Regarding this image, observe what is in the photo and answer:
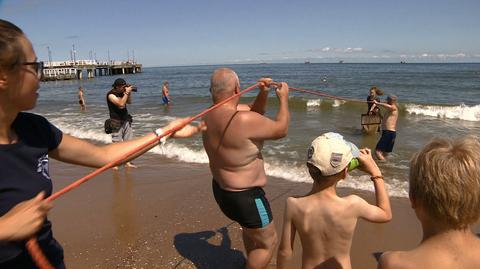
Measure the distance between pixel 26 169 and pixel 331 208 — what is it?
66.1 inches

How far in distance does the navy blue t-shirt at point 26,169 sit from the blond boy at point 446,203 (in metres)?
1.54

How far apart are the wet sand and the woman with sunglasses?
2.40 meters

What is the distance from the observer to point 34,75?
1552 mm

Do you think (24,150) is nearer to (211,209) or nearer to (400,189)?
(211,209)

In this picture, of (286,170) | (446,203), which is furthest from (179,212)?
(446,203)

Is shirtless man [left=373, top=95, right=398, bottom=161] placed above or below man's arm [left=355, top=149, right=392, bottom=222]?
below

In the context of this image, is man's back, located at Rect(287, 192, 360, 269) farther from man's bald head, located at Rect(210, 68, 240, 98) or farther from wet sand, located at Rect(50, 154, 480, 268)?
wet sand, located at Rect(50, 154, 480, 268)

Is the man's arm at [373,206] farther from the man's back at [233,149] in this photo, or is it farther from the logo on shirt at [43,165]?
the logo on shirt at [43,165]

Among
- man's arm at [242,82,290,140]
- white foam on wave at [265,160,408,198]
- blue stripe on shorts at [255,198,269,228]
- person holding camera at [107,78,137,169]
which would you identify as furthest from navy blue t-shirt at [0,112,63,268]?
person holding camera at [107,78,137,169]

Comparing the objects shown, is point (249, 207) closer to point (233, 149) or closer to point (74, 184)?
point (233, 149)

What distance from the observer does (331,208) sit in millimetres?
2291

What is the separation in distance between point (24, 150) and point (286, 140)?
8.69 m

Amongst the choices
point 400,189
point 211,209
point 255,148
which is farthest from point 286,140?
point 255,148

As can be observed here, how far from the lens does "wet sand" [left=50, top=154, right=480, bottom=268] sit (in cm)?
392
